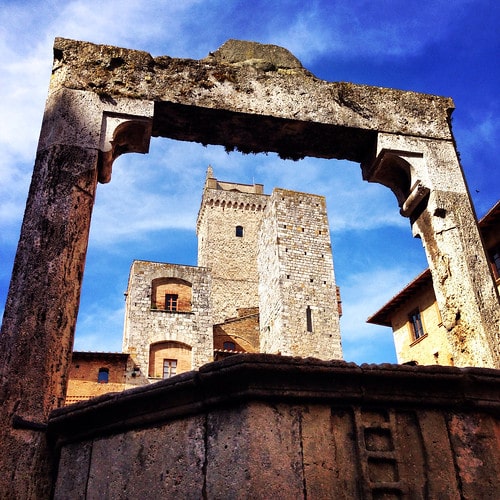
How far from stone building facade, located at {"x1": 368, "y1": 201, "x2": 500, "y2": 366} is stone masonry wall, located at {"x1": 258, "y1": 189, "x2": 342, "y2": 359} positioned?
10.7ft

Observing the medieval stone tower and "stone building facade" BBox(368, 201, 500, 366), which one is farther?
the medieval stone tower

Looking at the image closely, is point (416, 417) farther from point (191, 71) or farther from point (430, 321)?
point (430, 321)

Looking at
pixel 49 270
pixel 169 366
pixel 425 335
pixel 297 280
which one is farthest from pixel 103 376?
pixel 49 270

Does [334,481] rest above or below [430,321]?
below

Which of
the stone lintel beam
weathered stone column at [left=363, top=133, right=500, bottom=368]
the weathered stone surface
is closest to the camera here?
the weathered stone surface

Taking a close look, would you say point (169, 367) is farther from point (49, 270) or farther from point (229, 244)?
point (49, 270)

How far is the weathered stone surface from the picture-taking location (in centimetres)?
281

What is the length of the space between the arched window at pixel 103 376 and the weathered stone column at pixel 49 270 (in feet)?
67.8

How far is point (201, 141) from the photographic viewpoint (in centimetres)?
548

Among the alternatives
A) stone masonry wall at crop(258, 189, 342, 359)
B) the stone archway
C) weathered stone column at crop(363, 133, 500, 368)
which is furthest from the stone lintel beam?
stone masonry wall at crop(258, 189, 342, 359)

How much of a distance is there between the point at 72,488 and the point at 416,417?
6.47ft

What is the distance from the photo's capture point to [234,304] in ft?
142

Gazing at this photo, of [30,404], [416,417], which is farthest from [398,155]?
[30,404]

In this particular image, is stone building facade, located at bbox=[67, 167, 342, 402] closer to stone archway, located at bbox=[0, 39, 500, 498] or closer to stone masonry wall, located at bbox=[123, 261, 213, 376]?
stone masonry wall, located at bbox=[123, 261, 213, 376]
